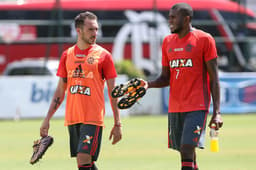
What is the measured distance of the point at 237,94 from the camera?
85.8ft

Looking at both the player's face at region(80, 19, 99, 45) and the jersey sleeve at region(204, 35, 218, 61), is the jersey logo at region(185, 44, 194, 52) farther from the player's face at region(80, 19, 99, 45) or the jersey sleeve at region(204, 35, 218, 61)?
the player's face at region(80, 19, 99, 45)

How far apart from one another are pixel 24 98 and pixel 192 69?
16.3m

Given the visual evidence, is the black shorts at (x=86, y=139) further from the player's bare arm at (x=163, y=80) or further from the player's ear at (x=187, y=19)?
the player's ear at (x=187, y=19)

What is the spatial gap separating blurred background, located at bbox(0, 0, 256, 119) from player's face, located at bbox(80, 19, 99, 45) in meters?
17.2

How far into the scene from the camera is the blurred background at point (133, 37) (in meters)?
26.5

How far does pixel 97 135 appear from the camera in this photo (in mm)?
8633

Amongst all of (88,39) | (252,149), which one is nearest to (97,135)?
(88,39)

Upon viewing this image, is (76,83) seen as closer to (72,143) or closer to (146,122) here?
(72,143)

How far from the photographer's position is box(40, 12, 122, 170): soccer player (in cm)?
862

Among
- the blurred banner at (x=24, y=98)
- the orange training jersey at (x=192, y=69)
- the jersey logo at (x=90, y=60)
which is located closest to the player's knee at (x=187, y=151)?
the orange training jersey at (x=192, y=69)

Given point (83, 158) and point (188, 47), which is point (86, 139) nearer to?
point (83, 158)

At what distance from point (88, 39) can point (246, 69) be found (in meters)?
22.6

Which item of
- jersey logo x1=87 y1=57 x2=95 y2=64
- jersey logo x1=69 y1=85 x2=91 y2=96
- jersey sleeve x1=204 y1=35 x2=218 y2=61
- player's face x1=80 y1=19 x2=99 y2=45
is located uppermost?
player's face x1=80 y1=19 x2=99 y2=45

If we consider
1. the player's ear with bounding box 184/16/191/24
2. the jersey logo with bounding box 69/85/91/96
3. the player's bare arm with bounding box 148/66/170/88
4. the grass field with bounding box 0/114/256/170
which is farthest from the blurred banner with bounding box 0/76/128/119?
the player's ear with bounding box 184/16/191/24
